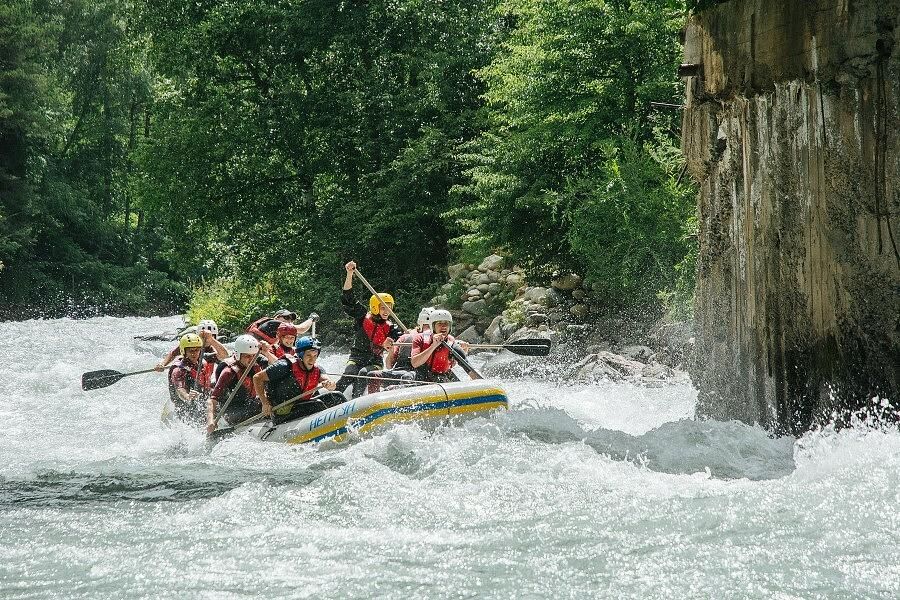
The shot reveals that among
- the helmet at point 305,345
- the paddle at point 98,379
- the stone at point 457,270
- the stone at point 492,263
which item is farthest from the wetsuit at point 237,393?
the stone at point 457,270

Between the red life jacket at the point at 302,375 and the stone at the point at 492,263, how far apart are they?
9918 millimetres

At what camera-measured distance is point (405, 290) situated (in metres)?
22.9

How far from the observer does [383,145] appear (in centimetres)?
2309

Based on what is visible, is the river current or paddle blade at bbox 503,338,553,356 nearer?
the river current

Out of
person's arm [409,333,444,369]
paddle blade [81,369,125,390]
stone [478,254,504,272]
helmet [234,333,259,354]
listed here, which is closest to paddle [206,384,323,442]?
helmet [234,333,259,354]

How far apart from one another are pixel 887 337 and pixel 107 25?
38640 millimetres

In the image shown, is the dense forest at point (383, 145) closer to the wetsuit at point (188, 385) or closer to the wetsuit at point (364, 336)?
the wetsuit at point (364, 336)

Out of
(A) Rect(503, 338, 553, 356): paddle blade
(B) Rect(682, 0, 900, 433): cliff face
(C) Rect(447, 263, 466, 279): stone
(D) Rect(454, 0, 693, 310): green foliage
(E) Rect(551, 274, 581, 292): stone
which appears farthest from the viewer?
(C) Rect(447, 263, 466, 279): stone

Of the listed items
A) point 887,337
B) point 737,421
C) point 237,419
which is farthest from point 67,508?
point 887,337

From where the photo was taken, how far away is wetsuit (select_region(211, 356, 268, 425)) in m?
10.4

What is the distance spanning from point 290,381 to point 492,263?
396 inches

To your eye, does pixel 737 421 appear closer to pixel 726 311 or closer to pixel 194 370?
pixel 726 311

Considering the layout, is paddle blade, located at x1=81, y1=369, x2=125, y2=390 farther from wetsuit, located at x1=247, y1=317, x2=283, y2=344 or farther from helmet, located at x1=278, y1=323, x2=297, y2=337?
helmet, located at x1=278, y1=323, x2=297, y2=337

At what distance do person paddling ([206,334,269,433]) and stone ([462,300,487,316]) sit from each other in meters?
8.79
